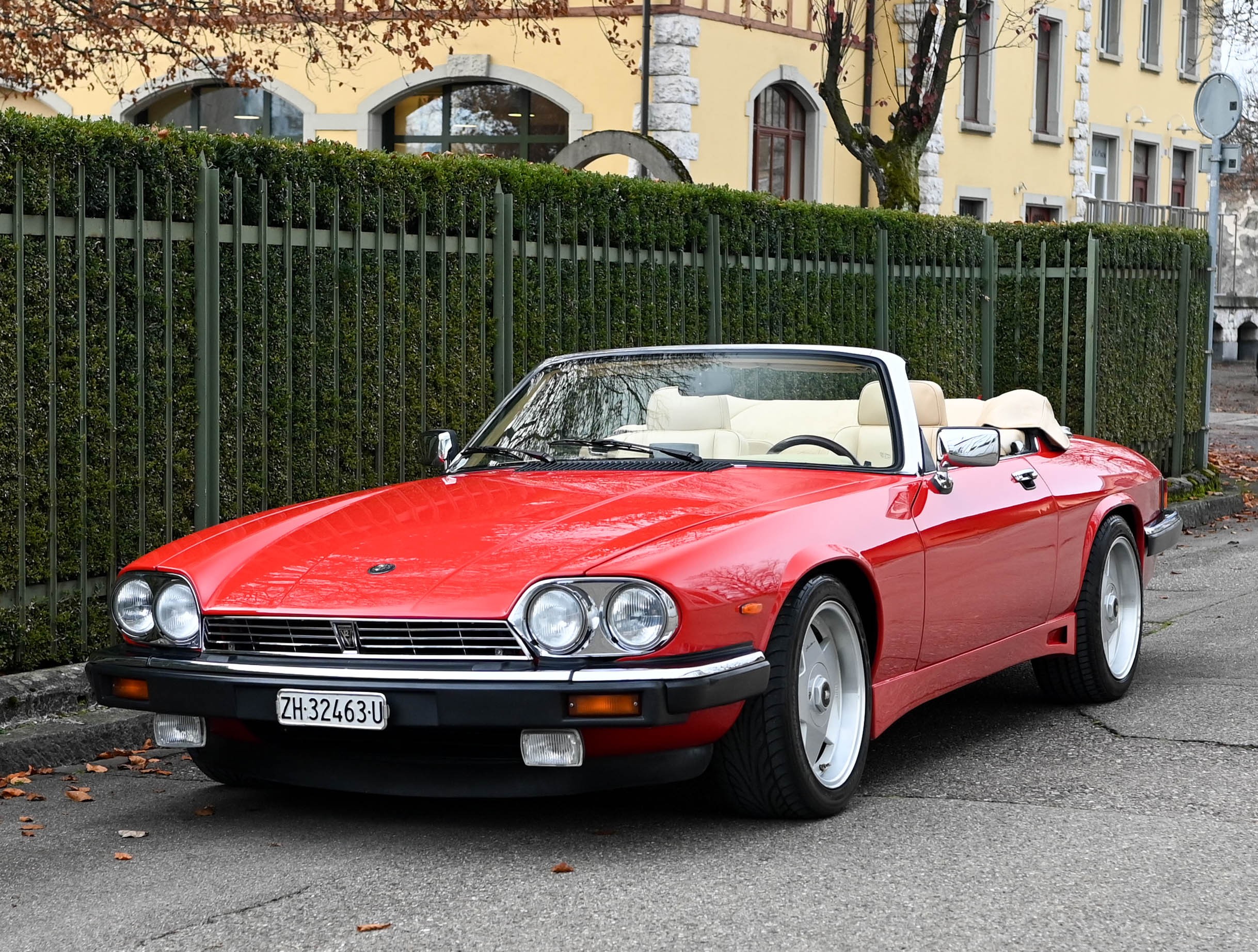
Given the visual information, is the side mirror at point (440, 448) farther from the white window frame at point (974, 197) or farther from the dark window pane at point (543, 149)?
the white window frame at point (974, 197)

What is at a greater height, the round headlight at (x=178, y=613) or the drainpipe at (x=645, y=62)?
the drainpipe at (x=645, y=62)

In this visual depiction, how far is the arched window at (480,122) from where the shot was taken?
25.4 m

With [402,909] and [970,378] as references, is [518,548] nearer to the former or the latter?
[402,909]

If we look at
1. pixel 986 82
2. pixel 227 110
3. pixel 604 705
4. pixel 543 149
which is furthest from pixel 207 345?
pixel 986 82

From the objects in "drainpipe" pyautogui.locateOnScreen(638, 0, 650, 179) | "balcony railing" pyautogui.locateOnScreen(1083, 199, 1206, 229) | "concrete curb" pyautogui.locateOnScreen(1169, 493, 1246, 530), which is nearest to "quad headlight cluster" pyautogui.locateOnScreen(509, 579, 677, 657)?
"concrete curb" pyautogui.locateOnScreen(1169, 493, 1246, 530)

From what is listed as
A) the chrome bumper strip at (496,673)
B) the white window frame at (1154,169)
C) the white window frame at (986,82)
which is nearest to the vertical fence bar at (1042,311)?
the chrome bumper strip at (496,673)

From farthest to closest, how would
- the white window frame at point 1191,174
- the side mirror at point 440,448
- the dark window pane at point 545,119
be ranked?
the white window frame at point 1191,174
the dark window pane at point 545,119
the side mirror at point 440,448

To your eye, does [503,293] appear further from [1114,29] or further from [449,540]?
[1114,29]

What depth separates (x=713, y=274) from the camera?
11.3 meters

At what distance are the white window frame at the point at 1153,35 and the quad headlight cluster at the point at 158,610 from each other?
35010 mm

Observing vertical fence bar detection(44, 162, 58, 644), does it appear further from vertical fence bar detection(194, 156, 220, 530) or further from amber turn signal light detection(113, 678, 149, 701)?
amber turn signal light detection(113, 678, 149, 701)

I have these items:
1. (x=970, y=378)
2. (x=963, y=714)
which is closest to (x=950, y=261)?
(x=970, y=378)

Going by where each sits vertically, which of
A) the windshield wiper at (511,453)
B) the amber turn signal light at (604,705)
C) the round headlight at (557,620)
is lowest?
the amber turn signal light at (604,705)

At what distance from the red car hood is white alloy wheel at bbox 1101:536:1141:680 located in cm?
200
